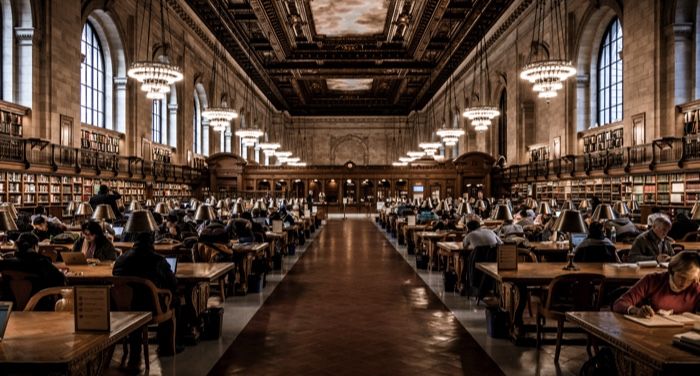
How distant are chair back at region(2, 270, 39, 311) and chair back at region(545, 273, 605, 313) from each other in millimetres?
4330

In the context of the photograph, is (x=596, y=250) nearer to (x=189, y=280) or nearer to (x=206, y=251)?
(x=189, y=280)

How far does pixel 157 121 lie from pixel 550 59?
15.6 metres

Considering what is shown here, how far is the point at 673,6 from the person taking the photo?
591 inches

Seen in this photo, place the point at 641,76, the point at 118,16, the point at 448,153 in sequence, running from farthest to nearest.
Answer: the point at 448,153 < the point at 118,16 < the point at 641,76

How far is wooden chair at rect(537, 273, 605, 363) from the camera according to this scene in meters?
5.01

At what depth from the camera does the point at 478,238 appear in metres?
7.75

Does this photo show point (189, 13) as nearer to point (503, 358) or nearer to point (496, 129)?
point (496, 129)

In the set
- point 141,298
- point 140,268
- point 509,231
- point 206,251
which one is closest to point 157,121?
point 206,251

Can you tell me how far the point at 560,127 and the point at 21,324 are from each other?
67.5 ft

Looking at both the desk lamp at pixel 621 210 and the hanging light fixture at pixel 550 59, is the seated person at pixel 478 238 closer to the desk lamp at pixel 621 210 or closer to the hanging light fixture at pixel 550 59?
the desk lamp at pixel 621 210

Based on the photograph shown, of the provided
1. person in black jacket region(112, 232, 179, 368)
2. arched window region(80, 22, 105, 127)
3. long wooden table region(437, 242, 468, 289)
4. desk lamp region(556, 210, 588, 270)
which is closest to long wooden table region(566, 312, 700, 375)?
desk lamp region(556, 210, 588, 270)

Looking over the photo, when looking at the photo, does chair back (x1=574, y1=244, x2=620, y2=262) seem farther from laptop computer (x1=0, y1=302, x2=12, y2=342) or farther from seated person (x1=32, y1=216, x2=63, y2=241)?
seated person (x1=32, y1=216, x2=63, y2=241)

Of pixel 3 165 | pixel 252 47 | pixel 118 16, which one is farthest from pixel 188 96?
pixel 3 165

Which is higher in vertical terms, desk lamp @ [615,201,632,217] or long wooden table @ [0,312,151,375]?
desk lamp @ [615,201,632,217]
